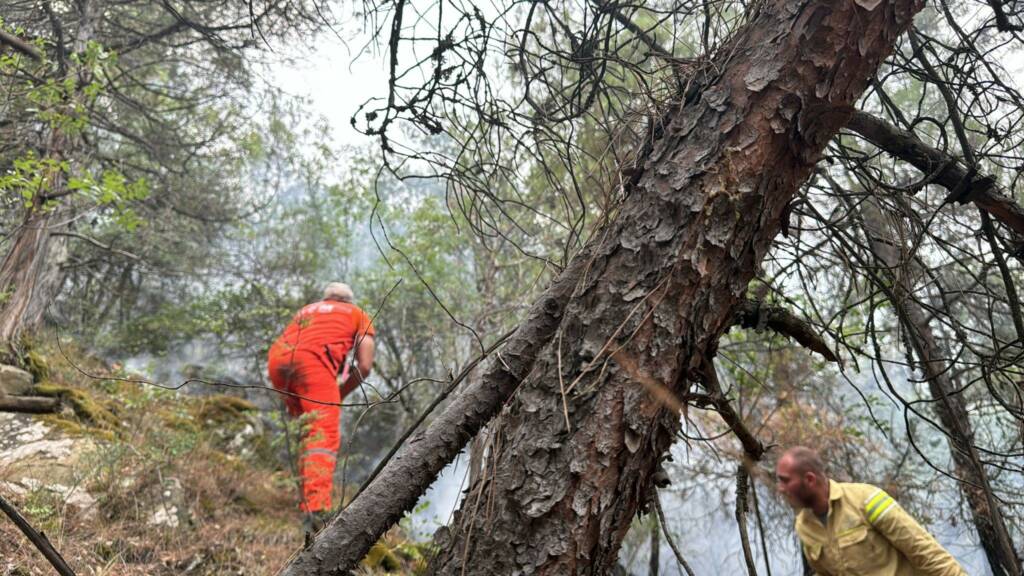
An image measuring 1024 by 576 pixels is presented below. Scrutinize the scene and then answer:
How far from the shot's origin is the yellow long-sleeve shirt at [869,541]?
8.79ft

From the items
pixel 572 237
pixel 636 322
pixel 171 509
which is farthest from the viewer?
pixel 171 509

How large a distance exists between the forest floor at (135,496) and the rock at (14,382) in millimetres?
92

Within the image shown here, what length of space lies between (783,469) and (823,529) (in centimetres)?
39

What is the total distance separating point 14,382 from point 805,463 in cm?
576

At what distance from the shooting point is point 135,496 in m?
3.20

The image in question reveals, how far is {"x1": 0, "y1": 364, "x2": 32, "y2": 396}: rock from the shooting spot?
4.15 meters

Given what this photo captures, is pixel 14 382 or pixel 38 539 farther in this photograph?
pixel 14 382

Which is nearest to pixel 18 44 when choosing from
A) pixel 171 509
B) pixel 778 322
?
pixel 171 509

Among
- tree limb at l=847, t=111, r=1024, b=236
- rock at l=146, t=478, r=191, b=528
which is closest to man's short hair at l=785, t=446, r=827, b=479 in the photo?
tree limb at l=847, t=111, r=1024, b=236

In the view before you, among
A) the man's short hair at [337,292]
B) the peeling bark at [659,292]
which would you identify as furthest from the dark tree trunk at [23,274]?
the peeling bark at [659,292]

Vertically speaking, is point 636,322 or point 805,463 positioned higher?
point 805,463

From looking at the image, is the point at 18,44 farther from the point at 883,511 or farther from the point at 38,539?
the point at 883,511

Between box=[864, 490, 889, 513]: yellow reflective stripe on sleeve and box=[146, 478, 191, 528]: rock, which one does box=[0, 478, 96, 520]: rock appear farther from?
box=[864, 490, 889, 513]: yellow reflective stripe on sleeve

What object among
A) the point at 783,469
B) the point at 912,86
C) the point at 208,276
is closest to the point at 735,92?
the point at 783,469
